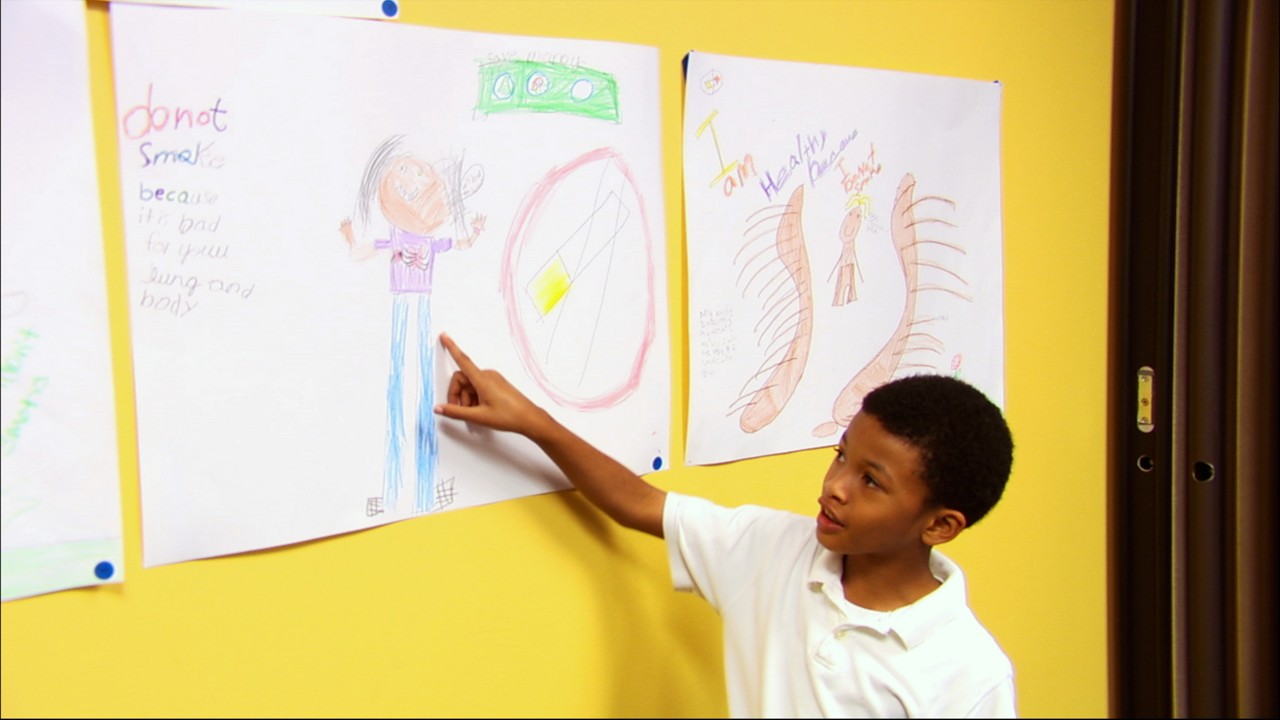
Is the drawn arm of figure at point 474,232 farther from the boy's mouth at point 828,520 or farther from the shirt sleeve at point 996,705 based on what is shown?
the shirt sleeve at point 996,705

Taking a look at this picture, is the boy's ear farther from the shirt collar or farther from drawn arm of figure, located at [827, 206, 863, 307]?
drawn arm of figure, located at [827, 206, 863, 307]

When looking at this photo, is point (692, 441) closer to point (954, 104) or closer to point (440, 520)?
point (440, 520)

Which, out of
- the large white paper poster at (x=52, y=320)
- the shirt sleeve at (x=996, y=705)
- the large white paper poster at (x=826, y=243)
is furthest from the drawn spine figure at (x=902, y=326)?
the large white paper poster at (x=52, y=320)

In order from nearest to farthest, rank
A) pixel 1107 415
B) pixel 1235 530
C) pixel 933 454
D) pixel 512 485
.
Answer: pixel 933 454 → pixel 512 485 → pixel 1235 530 → pixel 1107 415

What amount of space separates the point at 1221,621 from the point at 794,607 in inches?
41.0

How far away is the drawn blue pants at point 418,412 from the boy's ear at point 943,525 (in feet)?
1.94

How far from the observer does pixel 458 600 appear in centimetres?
121

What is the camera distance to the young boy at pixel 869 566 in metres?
1.11

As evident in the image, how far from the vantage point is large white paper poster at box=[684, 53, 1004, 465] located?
137 centimetres

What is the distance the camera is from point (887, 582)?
1.17m

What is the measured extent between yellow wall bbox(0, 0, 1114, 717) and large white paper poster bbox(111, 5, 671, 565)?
0.03 metres

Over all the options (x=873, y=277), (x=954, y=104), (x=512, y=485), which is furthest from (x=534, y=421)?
(x=954, y=104)

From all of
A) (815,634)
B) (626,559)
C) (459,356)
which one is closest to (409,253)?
Answer: (459,356)

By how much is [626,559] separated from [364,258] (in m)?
0.54
